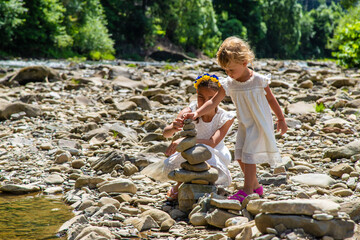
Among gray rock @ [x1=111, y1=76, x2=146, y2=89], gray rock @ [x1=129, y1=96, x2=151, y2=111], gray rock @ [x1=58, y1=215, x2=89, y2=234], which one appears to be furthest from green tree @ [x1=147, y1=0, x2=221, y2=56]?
gray rock @ [x1=58, y1=215, x2=89, y2=234]

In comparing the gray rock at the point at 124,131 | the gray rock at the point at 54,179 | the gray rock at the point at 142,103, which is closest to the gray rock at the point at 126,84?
the gray rock at the point at 142,103

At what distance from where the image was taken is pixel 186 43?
50.0 metres

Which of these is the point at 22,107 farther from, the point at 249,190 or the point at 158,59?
the point at 158,59

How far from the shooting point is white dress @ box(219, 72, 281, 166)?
142 inches

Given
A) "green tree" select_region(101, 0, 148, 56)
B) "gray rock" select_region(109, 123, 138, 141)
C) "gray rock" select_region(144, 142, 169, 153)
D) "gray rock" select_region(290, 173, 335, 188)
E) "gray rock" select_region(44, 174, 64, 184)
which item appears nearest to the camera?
"gray rock" select_region(290, 173, 335, 188)

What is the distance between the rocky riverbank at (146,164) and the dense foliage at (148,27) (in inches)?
486

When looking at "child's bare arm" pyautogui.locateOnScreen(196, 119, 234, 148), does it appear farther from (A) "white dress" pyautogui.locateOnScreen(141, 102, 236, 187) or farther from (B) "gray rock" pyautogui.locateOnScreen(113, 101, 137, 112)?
(B) "gray rock" pyautogui.locateOnScreen(113, 101, 137, 112)

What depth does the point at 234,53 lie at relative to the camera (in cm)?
346

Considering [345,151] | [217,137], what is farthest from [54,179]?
[345,151]

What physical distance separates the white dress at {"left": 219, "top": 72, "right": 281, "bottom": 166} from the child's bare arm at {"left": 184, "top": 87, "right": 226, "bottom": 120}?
→ 66 mm

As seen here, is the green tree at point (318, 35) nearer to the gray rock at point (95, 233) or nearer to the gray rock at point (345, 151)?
the gray rock at point (345, 151)

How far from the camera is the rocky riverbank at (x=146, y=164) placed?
116 inches

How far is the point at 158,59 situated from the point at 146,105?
96.6ft

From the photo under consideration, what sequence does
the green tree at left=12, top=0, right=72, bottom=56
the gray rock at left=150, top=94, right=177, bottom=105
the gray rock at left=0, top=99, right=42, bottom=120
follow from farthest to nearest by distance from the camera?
the green tree at left=12, top=0, right=72, bottom=56 < the gray rock at left=150, top=94, right=177, bottom=105 < the gray rock at left=0, top=99, right=42, bottom=120
